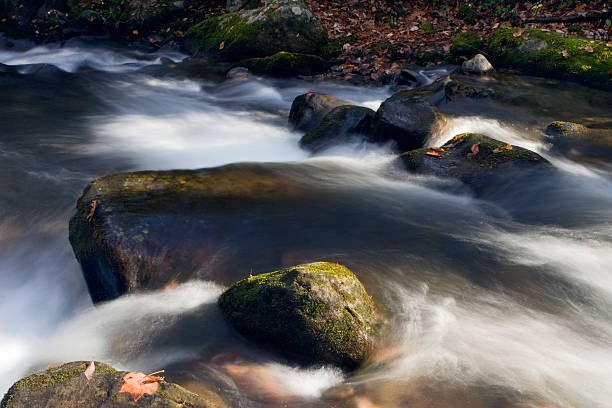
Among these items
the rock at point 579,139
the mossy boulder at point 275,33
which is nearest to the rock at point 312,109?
the rock at point 579,139

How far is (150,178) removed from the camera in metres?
4.65

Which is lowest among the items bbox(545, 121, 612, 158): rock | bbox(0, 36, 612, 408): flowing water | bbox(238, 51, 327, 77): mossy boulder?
bbox(0, 36, 612, 408): flowing water

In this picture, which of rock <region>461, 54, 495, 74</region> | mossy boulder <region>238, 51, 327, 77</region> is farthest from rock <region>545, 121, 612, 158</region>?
mossy boulder <region>238, 51, 327, 77</region>

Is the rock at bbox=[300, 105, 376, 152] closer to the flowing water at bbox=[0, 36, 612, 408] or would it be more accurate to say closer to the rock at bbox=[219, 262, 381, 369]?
the flowing water at bbox=[0, 36, 612, 408]

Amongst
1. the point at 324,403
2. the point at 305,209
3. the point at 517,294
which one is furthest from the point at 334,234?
the point at 324,403

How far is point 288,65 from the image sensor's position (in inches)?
443

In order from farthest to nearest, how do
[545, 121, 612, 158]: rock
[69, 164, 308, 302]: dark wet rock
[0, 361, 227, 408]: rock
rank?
[545, 121, 612, 158]: rock
[69, 164, 308, 302]: dark wet rock
[0, 361, 227, 408]: rock

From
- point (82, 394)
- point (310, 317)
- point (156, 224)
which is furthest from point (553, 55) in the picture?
point (82, 394)

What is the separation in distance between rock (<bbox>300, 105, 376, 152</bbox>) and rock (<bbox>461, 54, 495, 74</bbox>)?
399 centimetres

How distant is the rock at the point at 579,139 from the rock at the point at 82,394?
6.68 meters

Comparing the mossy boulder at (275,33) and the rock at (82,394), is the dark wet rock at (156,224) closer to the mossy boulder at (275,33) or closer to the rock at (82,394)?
the rock at (82,394)

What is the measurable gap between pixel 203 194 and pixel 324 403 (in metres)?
2.69

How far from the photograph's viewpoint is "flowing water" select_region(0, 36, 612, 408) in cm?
280

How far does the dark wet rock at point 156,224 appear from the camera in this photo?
374cm
